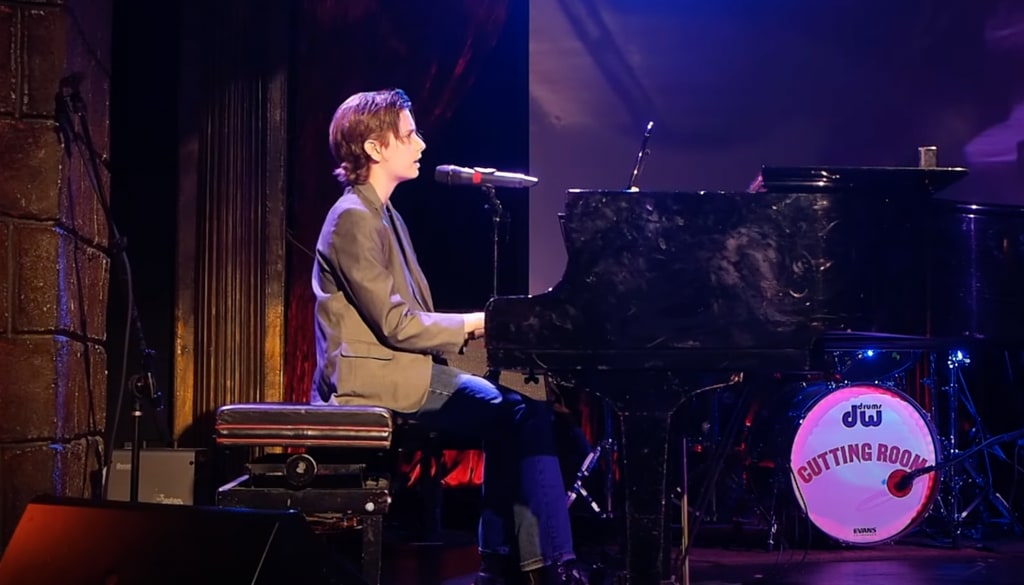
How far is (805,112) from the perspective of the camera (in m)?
5.52

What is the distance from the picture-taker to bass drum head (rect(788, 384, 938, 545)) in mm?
4734

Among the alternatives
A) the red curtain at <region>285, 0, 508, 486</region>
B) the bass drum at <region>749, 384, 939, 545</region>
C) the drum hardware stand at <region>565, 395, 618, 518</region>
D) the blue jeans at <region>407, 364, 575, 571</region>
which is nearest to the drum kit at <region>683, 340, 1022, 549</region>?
the bass drum at <region>749, 384, 939, 545</region>

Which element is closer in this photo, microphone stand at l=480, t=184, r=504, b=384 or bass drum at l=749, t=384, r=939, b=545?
microphone stand at l=480, t=184, r=504, b=384

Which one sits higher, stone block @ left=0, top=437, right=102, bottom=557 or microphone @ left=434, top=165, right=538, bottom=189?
microphone @ left=434, top=165, right=538, bottom=189

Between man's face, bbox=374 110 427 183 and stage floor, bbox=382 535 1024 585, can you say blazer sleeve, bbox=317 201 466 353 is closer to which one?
man's face, bbox=374 110 427 183

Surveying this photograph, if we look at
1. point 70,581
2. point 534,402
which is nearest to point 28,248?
point 70,581

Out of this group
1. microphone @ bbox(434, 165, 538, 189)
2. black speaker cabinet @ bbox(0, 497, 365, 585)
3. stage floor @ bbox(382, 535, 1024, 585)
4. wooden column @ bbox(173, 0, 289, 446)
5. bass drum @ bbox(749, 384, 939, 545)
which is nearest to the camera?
black speaker cabinet @ bbox(0, 497, 365, 585)

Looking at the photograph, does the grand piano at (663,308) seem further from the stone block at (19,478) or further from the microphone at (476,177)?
the stone block at (19,478)

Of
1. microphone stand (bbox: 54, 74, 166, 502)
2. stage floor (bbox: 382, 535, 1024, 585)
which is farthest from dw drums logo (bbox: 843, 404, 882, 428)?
Result: microphone stand (bbox: 54, 74, 166, 502)

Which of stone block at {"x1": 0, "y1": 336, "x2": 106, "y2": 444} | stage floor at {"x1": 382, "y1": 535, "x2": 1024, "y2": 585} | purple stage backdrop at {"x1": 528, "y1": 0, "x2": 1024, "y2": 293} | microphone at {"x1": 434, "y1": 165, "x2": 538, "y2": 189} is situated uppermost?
purple stage backdrop at {"x1": 528, "y1": 0, "x2": 1024, "y2": 293}

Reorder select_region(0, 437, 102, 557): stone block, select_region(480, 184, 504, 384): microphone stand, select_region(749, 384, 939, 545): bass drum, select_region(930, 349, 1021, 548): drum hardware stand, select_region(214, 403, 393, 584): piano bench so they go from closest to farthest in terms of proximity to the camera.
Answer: select_region(0, 437, 102, 557): stone block < select_region(214, 403, 393, 584): piano bench < select_region(480, 184, 504, 384): microphone stand < select_region(749, 384, 939, 545): bass drum < select_region(930, 349, 1021, 548): drum hardware stand

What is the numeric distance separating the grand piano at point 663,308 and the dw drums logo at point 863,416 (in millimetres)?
2309

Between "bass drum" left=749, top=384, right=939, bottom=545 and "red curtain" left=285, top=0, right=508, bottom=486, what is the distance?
1.53 m

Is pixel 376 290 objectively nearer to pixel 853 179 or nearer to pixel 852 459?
pixel 853 179
